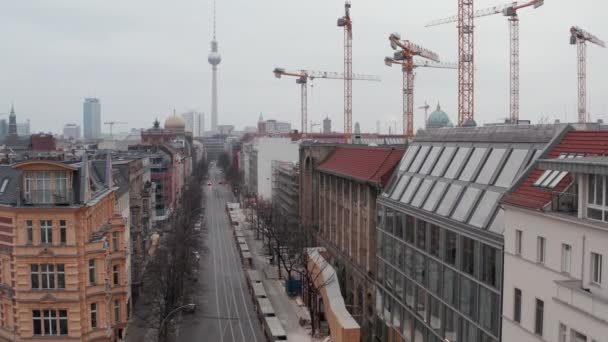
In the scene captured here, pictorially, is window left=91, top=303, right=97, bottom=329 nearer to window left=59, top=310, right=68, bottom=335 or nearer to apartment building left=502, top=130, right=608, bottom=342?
window left=59, top=310, right=68, bottom=335

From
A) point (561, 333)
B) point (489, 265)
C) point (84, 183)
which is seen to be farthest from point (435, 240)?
point (84, 183)

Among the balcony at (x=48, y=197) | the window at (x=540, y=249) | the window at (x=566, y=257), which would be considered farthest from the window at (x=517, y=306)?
the balcony at (x=48, y=197)

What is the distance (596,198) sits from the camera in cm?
2436

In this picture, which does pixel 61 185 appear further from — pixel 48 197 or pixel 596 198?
pixel 596 198

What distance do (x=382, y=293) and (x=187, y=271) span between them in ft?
95.2

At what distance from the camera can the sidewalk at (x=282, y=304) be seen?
6322 centimetres

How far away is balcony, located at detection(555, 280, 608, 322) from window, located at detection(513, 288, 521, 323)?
3895 mm

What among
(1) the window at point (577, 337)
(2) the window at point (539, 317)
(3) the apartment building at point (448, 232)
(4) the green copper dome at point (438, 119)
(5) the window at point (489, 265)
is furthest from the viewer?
(4) the green copper dome at point (438, 119)

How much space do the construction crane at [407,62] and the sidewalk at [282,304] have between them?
165 feet

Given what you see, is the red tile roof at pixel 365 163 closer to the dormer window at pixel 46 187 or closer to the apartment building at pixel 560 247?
the apartment building at pixel 560 247

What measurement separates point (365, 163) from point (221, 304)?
80.5 ft

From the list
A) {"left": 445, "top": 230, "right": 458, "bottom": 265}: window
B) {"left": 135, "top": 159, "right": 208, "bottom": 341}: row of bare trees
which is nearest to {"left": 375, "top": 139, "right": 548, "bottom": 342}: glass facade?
{"left": 445, "top": 230, "right": 458, "bottom": 265}: window

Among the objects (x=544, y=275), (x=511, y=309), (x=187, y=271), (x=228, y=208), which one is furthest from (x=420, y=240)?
(x=228, y=208)

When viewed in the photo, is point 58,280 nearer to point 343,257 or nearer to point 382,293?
point 382,293
